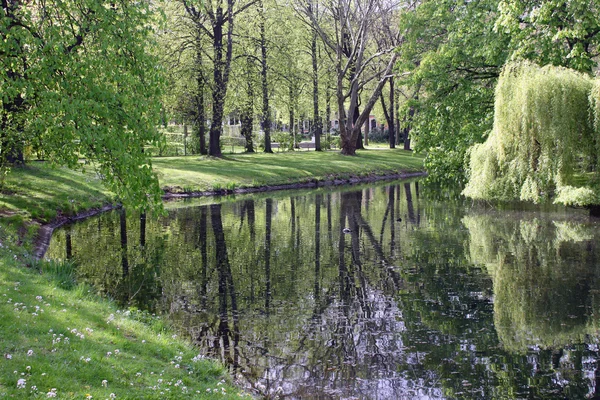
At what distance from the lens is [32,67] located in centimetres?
1115

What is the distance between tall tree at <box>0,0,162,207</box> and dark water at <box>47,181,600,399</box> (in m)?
3.28

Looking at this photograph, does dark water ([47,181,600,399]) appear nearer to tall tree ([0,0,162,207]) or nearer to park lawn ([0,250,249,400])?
park lawn ([0,250,249,400])

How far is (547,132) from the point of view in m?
19.9

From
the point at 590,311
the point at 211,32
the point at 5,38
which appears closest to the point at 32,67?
the point at 5,38

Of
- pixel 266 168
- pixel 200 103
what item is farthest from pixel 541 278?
pixel 200 103

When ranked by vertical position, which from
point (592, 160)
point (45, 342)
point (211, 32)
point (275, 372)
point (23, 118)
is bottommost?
point (275, 372)

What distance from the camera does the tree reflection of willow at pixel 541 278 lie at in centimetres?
1107

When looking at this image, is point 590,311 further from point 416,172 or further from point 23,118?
point 416,172

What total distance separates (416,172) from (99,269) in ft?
123

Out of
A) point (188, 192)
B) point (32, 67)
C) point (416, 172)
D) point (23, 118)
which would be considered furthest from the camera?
point (416, 172)

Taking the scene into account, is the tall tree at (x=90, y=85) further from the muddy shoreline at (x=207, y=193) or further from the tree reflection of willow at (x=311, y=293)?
the muddy shoreline at (x=207, y=193)

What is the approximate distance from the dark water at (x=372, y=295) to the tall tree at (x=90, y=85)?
3284 mm

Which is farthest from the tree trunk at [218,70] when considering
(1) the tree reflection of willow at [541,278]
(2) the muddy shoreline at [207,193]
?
(1) the tree reflection of willow at [541,278]

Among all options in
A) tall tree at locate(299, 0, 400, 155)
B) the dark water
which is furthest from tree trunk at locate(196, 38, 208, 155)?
the dark water
